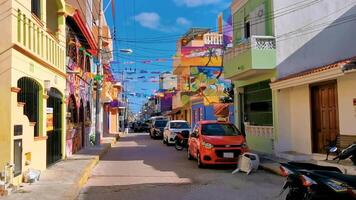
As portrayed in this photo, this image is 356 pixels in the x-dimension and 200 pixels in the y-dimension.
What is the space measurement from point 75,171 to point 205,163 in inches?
182

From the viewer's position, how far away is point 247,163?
577 inches

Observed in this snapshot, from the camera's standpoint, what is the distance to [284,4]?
1939 centimetres

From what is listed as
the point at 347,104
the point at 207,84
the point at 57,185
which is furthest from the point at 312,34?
the point at 207,84

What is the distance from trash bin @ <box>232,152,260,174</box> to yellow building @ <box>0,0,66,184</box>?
6307 mm

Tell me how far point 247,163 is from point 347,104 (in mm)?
3936

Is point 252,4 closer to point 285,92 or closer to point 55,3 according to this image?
point 285,92

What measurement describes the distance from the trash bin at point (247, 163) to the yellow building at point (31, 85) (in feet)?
20.7

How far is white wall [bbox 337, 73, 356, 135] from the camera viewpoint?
1485 centimetres

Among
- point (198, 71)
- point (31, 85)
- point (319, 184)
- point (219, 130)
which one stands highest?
point (198, 71)

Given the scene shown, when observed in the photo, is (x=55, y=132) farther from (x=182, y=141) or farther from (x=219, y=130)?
(x=182, y=141)

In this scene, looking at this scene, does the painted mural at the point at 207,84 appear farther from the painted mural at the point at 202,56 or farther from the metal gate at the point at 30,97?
the metal gate at the point at 30,97

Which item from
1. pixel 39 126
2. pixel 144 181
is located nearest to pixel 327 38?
pixel 144 181

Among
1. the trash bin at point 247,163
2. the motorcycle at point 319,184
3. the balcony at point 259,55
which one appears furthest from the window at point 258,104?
the motorcycle at point 319,184

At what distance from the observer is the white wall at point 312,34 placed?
19438 millimetres
